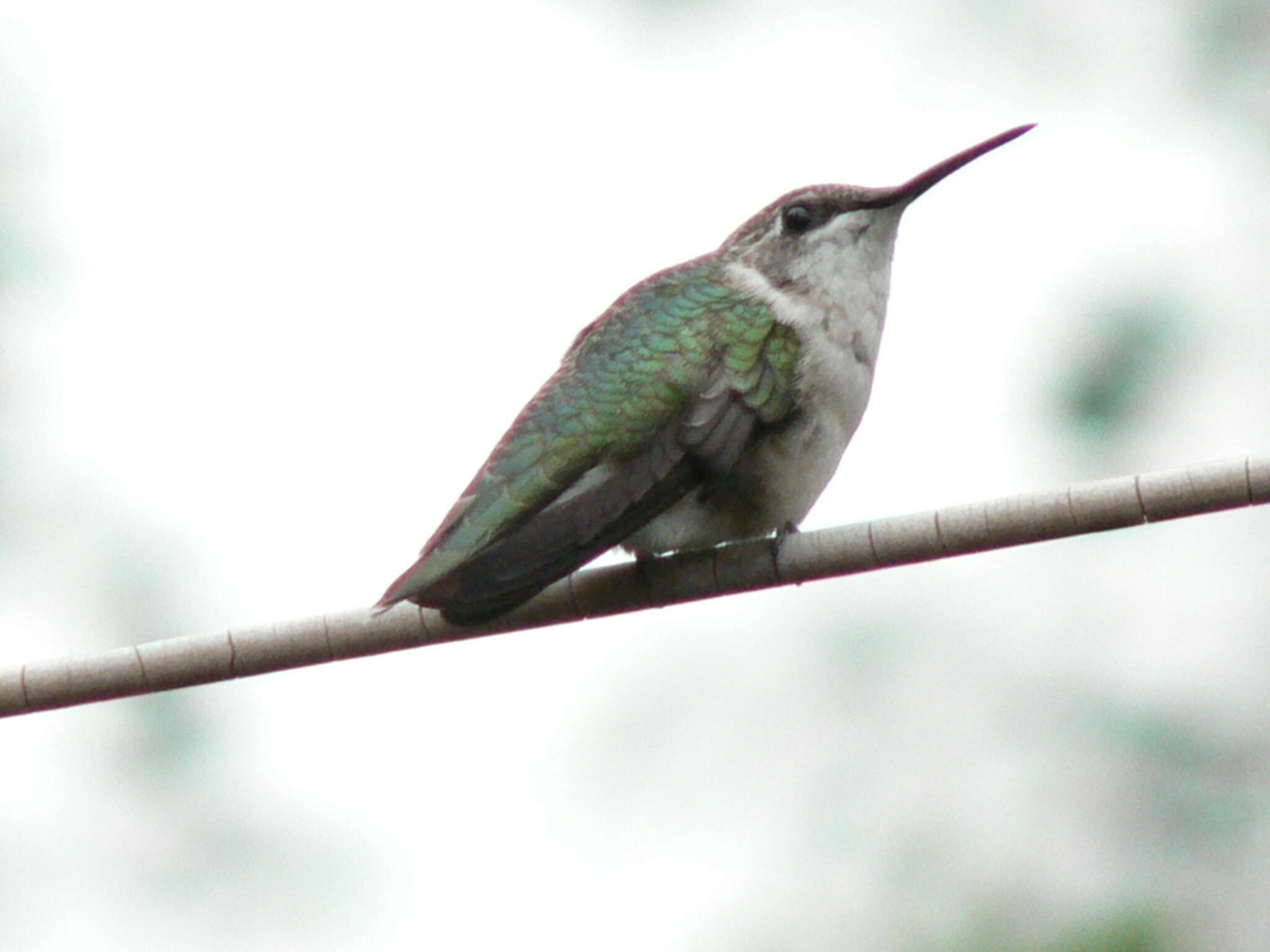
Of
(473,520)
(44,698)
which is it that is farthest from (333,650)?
(473,520)

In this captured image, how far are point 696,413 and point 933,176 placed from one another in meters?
1.15

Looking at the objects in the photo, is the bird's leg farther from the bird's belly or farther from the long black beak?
the long black beak

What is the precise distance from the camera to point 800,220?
5414mm

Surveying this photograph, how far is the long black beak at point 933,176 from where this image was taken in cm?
495

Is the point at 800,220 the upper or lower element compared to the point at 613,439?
upper

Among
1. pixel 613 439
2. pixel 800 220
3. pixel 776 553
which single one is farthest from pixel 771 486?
pixel 776 553

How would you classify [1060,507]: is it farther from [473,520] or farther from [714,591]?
[473,520]

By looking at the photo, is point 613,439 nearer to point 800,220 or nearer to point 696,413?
point 696,413

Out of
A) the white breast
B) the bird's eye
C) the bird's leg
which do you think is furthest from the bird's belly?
the bird's eye

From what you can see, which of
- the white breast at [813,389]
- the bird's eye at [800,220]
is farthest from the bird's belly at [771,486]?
the bird's eye at [800,220]

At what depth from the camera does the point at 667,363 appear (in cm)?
470

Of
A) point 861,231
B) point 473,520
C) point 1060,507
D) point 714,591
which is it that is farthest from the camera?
point 861,231

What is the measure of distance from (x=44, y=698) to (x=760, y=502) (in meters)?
2.23

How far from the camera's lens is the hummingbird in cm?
405
